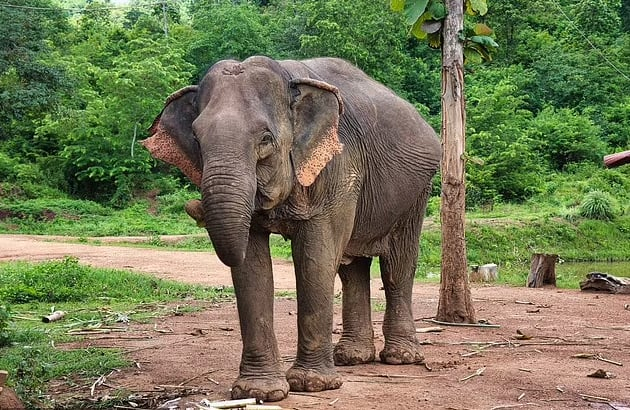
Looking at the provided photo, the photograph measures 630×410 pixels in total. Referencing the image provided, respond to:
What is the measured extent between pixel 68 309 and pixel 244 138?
660 cm

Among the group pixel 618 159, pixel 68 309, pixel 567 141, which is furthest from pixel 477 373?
pixel 567 141

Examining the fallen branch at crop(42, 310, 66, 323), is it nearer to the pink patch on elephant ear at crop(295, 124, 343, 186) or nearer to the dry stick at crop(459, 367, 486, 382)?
the dry stick at crop(459, 367, 486, 382)

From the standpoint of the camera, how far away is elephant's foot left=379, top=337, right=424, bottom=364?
8.08 metres

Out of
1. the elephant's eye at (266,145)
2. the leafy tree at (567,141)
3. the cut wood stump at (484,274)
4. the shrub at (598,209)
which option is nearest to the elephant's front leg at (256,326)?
the elephant's eye at (266,145)

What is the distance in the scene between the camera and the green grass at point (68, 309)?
711 cm

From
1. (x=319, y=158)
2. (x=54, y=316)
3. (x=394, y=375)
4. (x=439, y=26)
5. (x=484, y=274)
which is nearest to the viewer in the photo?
(x=319, y=158)

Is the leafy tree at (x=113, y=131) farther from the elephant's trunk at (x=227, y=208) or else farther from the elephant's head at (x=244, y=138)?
the elephant's trunk at (x=227, y=208)

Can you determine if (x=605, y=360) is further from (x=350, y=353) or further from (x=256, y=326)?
(x=256, y=326)

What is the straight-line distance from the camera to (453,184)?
10969 mm

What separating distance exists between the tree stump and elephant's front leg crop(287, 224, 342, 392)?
10.0 m

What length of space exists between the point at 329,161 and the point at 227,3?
136 ft

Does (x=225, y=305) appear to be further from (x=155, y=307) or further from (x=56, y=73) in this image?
(x=56, y=73)

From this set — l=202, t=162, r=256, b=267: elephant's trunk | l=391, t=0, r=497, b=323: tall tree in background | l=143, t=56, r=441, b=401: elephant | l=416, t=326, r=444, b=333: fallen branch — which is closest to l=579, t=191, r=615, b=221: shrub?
l=391, t=0, r=497, b=323: tall tree in background

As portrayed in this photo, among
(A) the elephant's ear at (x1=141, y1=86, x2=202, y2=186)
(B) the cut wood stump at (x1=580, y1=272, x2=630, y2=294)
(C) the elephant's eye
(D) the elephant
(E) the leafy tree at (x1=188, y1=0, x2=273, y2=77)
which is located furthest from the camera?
(E) the leafy tree at (x1=188, y1=0, x2=273, y2=77)
